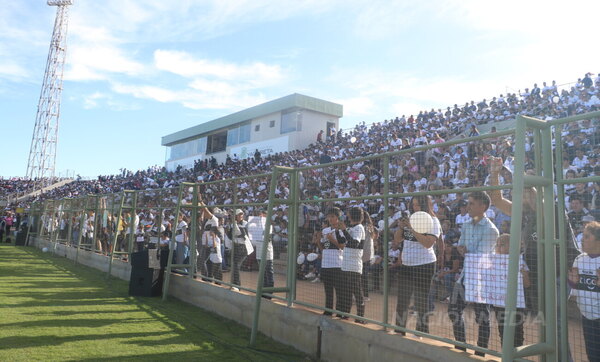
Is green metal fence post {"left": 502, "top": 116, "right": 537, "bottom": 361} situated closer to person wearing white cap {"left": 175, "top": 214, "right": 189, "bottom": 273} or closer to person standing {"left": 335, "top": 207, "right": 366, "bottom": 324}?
person standing {"left": 335, "top": 207, "right": 366, "bottom": 324}

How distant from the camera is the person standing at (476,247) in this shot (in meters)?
4.24

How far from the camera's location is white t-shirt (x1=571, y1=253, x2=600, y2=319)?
3621 millimetres

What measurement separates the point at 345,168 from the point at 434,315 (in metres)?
2.52

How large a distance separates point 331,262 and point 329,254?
110 mm

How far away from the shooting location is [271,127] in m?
35.4

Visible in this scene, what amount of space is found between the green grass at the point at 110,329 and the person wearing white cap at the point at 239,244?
86cm

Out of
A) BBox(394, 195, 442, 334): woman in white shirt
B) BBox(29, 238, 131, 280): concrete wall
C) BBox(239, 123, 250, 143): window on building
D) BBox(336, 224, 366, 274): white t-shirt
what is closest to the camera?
BBox(394, 195, 442, 334): woman in white shirt

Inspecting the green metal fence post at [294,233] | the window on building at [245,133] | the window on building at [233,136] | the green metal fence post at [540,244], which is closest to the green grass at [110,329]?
the green metal fence post at [294,233]

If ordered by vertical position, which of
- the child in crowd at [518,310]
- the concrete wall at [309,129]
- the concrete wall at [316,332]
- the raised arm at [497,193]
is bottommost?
the concrete wall at [316,332]

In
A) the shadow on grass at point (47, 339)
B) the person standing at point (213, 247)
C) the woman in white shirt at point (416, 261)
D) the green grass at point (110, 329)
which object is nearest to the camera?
the woman in white shirt at point (416, 261)

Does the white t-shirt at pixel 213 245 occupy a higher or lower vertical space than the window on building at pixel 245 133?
lower

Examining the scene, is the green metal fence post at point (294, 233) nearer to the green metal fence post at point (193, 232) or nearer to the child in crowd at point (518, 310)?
the child in crowd at point (518, 310)

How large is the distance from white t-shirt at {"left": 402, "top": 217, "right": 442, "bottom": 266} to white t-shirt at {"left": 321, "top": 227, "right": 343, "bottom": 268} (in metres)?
1.04

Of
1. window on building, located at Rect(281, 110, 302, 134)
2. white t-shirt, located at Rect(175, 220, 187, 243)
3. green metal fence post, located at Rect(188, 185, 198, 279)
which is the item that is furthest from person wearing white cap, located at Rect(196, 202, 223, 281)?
window on building, located at Rect(281, 110, 302, 134)
